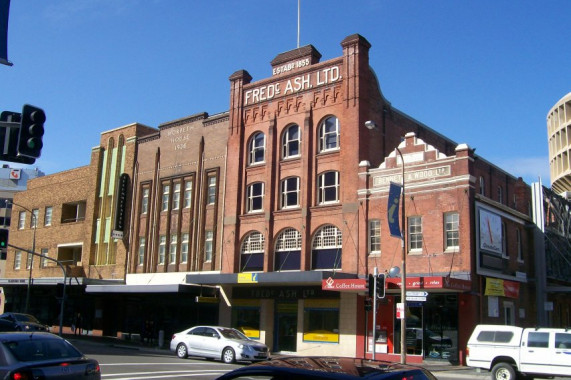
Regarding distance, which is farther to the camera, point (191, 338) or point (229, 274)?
point (229, 274)

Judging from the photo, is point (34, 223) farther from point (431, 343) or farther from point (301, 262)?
point (431, 343)

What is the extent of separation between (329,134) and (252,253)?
8.41 metres

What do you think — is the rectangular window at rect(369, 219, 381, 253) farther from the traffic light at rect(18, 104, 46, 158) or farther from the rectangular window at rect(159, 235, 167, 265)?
the traffic light at rect(18, 104, 46, 158)

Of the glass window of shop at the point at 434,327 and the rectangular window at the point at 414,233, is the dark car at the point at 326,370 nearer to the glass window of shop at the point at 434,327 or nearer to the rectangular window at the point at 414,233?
the glass window of shop at the point at 434,327

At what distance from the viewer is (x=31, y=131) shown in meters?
13.4

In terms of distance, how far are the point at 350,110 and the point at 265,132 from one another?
6187 mm

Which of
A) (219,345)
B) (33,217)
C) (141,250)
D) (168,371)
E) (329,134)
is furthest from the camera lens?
(33,217)

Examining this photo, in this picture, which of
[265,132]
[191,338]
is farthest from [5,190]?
[191,338]

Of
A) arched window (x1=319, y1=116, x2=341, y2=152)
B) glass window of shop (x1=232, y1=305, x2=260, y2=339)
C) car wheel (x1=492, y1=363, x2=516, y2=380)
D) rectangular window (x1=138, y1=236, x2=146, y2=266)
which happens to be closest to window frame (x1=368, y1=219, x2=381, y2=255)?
arched window (x1=319, y1=116, x2=341, y2=152)

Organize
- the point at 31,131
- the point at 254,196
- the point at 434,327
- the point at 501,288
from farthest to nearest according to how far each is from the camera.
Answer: the point at 254,196 → the point at 501,288 → the point at 434,327 → the point at 31,131

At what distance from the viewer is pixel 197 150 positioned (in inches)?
1585

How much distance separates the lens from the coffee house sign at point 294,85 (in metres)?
34.1

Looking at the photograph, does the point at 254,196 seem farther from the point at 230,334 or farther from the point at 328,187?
the point at 230,334

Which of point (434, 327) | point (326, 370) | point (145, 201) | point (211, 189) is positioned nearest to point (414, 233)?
point (434, 327)
